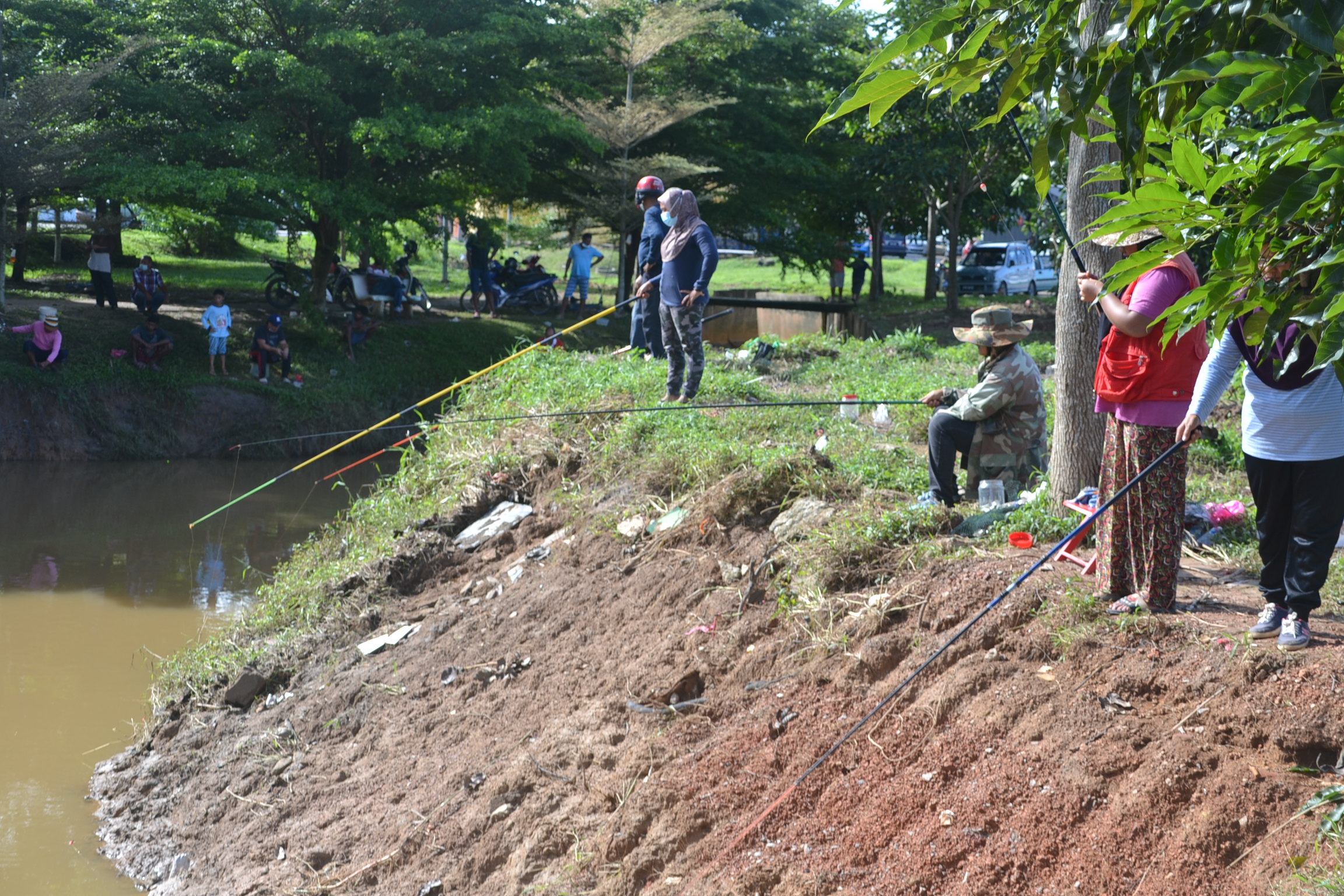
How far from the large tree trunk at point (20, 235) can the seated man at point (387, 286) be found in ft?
17.5

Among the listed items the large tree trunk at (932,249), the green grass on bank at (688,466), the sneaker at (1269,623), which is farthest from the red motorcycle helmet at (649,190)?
the large tree trunk at (932,249)

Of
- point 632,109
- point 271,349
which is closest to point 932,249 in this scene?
point 632,109

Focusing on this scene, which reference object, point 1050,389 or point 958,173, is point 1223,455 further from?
point 958,173

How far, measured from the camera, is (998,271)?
2828 centimetres

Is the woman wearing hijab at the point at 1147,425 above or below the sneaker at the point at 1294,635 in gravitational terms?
above

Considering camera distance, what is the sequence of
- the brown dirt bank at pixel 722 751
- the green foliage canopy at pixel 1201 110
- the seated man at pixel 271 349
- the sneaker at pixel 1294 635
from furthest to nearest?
1. the seated man at pixel 271 349
2. the sneaker at pixel 1294 635
3. the brown dirt bank at pixel 722 751
4. the green foliage canopy at pixel 1201 110

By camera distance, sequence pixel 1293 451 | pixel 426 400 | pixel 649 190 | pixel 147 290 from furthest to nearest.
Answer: pixel 147 290, pixel 649 190, pixel 426 400, pixel 1293 451

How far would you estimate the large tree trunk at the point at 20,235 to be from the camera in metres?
18.0

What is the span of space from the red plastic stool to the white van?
2361 cm

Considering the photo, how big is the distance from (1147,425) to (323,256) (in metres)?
17.6

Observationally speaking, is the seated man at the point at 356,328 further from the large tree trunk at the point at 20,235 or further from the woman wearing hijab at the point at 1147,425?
Answer: the woman wearing hijab at the point at 1147,425

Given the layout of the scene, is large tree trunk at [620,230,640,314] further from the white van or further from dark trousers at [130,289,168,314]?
dark trousers at [130,289,168,314]

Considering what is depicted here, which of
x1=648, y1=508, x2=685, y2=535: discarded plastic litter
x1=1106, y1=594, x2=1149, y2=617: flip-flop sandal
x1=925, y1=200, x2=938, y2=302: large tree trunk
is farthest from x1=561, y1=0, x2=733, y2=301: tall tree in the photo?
x1=1106, y1=594, x2=1149, y2=617: flip-flop sandal

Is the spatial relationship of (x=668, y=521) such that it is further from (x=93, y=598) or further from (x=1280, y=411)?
(x=93, y=598)
